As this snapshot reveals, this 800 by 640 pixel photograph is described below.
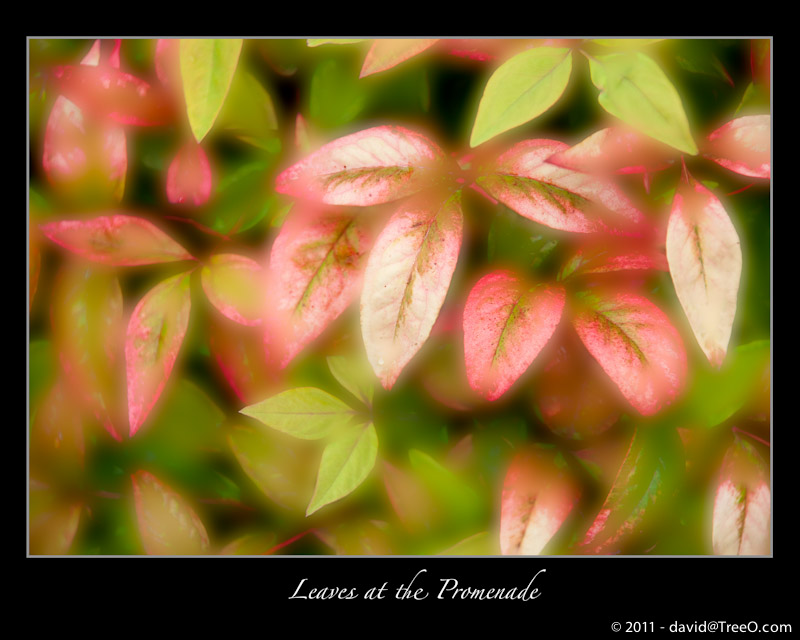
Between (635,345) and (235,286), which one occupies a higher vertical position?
(235,286)

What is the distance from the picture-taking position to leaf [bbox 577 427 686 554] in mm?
518

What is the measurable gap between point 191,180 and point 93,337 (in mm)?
156

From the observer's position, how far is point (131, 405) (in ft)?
1.72

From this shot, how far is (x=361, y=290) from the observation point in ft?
1.61

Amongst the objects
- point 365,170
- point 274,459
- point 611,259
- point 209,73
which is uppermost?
point 209,73

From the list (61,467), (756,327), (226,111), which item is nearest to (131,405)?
(61,467)

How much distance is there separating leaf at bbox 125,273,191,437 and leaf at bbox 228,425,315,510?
0.08m

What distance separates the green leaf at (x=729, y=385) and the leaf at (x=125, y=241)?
0.44 meters

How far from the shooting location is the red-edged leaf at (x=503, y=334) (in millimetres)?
481

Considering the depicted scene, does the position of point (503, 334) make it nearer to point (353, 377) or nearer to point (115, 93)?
point (353, 377)

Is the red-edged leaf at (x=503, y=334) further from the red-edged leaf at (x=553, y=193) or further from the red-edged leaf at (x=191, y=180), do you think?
the red-edged leaf at (x=191, y=180)

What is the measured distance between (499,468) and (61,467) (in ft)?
1.23

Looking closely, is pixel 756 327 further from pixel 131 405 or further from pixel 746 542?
pixel 131 405

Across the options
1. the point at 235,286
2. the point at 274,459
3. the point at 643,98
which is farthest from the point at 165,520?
the point at 643,98
